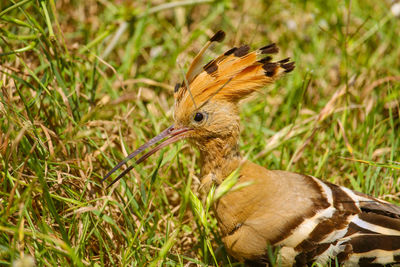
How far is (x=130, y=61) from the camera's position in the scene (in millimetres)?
3393

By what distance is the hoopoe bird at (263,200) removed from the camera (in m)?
2.12

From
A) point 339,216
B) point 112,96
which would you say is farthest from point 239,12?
point 339,216

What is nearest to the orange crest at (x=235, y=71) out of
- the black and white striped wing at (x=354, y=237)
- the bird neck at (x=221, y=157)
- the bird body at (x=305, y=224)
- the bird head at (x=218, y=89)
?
the bird head at (x=218, y=89)

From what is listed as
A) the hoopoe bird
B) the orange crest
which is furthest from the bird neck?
the orange crest

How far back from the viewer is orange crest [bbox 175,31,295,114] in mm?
2160

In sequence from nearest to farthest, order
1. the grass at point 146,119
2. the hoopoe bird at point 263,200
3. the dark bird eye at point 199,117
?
the grass at point 146,119
the hoopoe bird at point 263,200
the dark bird eye at point 199,117

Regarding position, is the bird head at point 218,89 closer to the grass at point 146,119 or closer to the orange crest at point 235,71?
the orange crest at point 235,71

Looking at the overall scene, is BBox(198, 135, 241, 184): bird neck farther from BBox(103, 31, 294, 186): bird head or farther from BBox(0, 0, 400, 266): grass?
BBox(0, 0, 400, 266): grass

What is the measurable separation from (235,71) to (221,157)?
43 centimetres

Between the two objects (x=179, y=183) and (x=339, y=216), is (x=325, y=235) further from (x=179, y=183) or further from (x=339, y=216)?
(x=179, y=183)

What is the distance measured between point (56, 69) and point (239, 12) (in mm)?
2007

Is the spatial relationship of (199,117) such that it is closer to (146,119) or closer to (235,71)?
(235,71)

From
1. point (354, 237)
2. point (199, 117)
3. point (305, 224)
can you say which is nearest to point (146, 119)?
point (199, 117)

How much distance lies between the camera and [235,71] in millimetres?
2174
